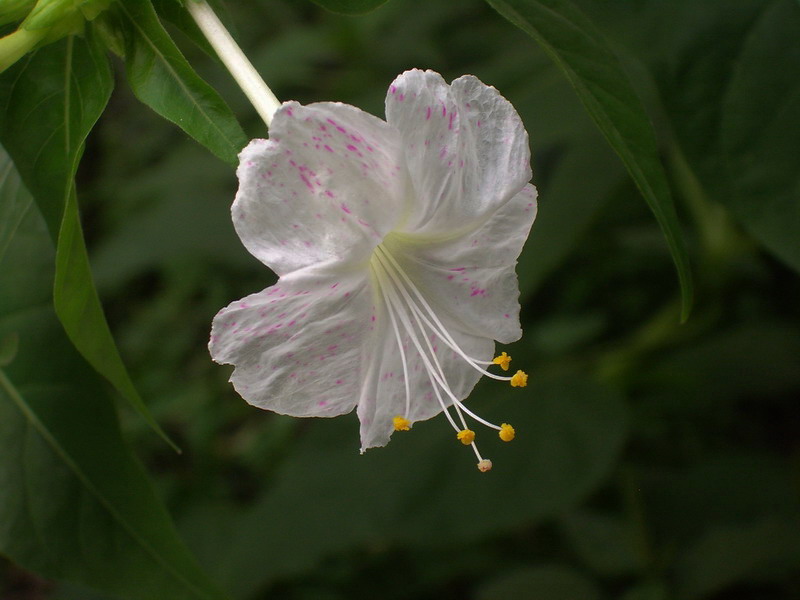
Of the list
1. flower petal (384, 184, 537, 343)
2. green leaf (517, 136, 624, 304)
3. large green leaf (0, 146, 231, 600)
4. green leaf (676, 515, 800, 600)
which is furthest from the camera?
green leaf (517, 136, 624, 304)

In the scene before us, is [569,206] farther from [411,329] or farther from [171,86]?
[171,86]

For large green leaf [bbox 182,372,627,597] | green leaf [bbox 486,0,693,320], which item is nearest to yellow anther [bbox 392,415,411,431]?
green leaf [bbox 486,0,693,320]

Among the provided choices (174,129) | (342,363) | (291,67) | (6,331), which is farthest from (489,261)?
(174,129)

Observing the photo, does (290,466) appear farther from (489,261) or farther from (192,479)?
(489,261)

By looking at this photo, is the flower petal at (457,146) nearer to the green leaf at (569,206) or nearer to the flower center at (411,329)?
the flower center at (411,329)

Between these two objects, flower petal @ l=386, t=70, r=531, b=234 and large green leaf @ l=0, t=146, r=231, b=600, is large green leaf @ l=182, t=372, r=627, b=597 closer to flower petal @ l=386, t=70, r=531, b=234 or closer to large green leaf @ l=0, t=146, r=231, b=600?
large green leaf @ l=0, t=146, r=231, b=600

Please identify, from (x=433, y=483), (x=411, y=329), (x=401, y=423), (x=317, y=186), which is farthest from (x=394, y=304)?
(x=433, y=483)
